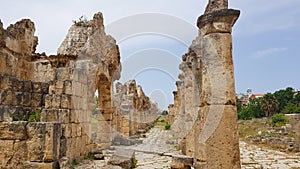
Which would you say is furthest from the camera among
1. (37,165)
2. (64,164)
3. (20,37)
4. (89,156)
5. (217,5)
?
(20,37)

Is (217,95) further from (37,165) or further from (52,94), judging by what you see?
(52,94)

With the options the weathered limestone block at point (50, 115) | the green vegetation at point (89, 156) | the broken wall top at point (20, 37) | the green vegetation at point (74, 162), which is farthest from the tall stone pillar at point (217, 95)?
the broken wall top at point (20, 37)

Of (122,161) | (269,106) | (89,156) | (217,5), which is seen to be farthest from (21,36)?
(269,106)

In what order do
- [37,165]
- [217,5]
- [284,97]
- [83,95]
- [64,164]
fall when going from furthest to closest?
[284,97], [83,95], [64,164], [37,165], [217,5]

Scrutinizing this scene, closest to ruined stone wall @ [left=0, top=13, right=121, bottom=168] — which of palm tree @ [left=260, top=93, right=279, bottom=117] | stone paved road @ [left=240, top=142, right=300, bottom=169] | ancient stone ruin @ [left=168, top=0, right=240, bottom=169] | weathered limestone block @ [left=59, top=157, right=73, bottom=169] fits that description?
weathered limestone block @ [left=59, top=157, right=73, bottom=169]

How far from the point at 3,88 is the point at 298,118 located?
21.6 m

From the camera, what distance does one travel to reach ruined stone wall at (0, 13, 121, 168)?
5383 millimetres

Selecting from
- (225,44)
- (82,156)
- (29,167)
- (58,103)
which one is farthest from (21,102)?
(225,44)

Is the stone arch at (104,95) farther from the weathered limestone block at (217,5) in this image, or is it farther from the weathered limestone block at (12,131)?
the weathered limestone block at (217,5)

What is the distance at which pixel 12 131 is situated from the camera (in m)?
5.34

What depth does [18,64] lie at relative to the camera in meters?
11.3

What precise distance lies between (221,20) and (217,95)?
4.74 ft

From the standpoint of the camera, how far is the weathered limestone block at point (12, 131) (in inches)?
209

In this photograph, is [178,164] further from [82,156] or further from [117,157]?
[82,156]
